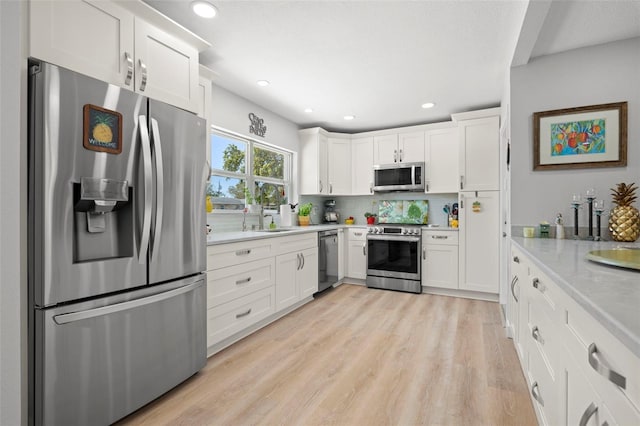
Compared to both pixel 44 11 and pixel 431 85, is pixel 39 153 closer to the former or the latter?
pixel 44 11

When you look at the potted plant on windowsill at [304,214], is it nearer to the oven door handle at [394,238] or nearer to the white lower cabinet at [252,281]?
the white lower cabinet at [252,281]

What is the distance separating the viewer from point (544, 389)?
1384 millimetres

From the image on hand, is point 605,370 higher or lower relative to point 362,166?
lower

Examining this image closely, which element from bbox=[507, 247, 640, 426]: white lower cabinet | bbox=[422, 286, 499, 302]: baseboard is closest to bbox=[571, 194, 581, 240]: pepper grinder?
bbox=[507, 247, 640, 426]: white lower cabinet

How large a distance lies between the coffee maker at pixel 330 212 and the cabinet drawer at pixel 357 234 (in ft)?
1.78

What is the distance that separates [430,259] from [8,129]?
163 inches

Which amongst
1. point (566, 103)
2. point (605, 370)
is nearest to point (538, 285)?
point (605, 370)

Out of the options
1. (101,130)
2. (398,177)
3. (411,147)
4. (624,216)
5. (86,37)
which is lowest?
(624,216)

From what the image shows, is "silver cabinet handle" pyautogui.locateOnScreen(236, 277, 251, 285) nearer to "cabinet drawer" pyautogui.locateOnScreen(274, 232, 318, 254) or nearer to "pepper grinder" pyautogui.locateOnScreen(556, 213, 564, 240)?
"cabinet drawer" pyautogui.locateOnScreen(274, 232, 318, 254)

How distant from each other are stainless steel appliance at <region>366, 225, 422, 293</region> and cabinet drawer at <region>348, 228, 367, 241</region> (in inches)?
4.4

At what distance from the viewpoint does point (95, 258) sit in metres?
1.53

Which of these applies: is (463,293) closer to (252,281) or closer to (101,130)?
(252,281)

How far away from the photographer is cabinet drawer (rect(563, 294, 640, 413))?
1.95ft

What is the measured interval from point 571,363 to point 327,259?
3316 mm
